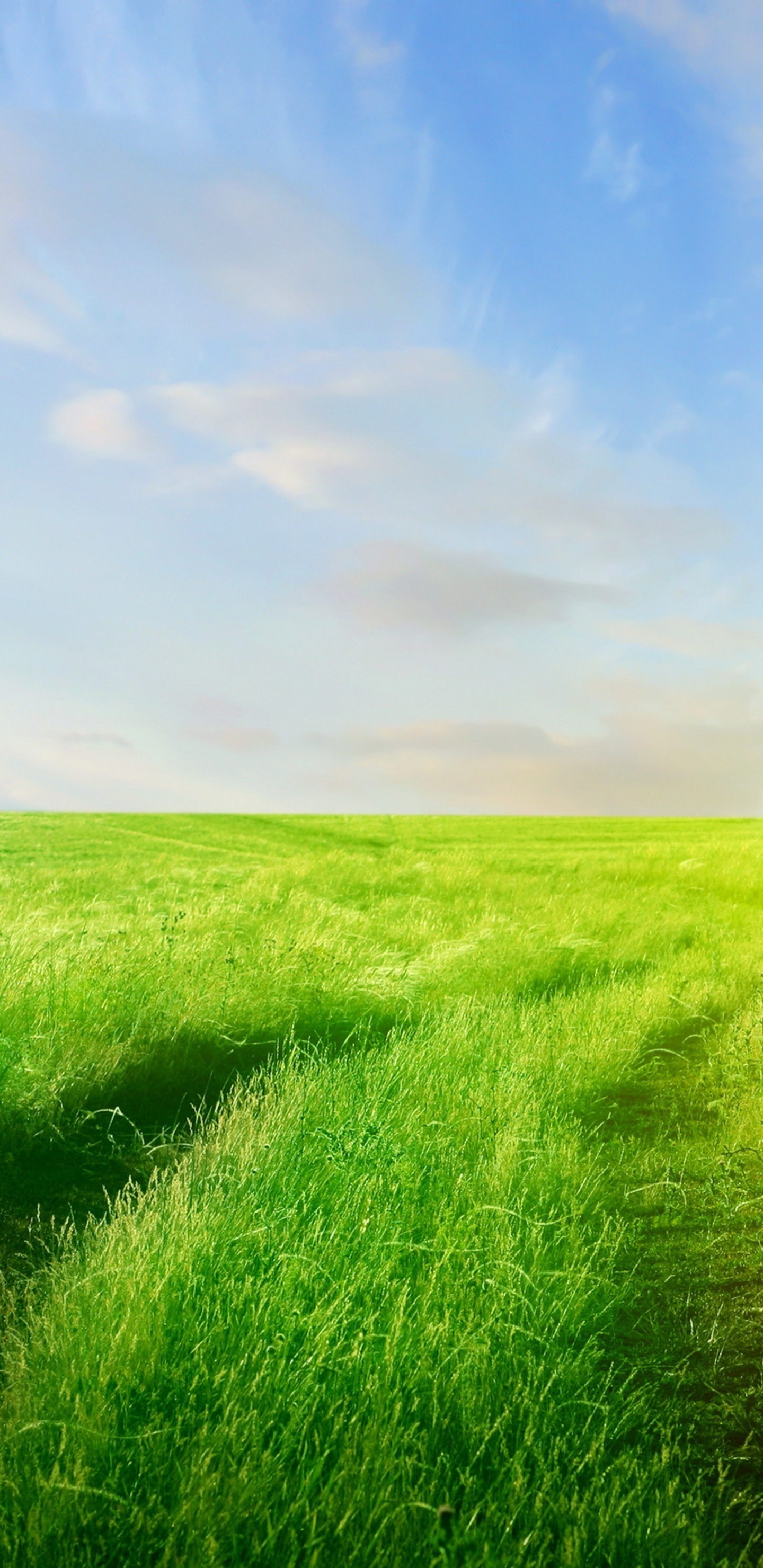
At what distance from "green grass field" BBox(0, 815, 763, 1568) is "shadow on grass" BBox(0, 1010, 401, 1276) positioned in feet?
0.09

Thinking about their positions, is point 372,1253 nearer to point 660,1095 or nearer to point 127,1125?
point 127,1125

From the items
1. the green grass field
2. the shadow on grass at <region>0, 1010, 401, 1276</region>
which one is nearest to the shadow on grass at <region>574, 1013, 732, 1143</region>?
the green grass field

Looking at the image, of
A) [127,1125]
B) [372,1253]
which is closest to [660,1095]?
[127,1125]

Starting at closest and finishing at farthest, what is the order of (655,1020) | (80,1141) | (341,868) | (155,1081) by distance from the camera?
(80,1141) → (155,1081) → (655,1020) → (341,868)

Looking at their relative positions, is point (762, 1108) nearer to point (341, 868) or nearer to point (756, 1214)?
point (756, 1214)

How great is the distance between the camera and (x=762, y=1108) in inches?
277

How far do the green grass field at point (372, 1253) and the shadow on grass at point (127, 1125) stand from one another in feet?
0.09

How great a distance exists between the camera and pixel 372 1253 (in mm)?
4148

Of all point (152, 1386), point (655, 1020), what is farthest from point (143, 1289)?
point (655, 1020)

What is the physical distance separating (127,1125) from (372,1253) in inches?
129

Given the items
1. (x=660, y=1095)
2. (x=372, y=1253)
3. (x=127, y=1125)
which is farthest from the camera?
(x=660, y=1095)

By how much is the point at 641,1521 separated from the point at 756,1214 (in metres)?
2.86

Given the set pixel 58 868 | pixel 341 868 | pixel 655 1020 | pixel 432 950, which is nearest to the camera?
pixel 655 1020

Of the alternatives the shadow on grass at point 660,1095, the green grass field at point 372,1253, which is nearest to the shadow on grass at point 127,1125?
the green grass field at point 372,1253
